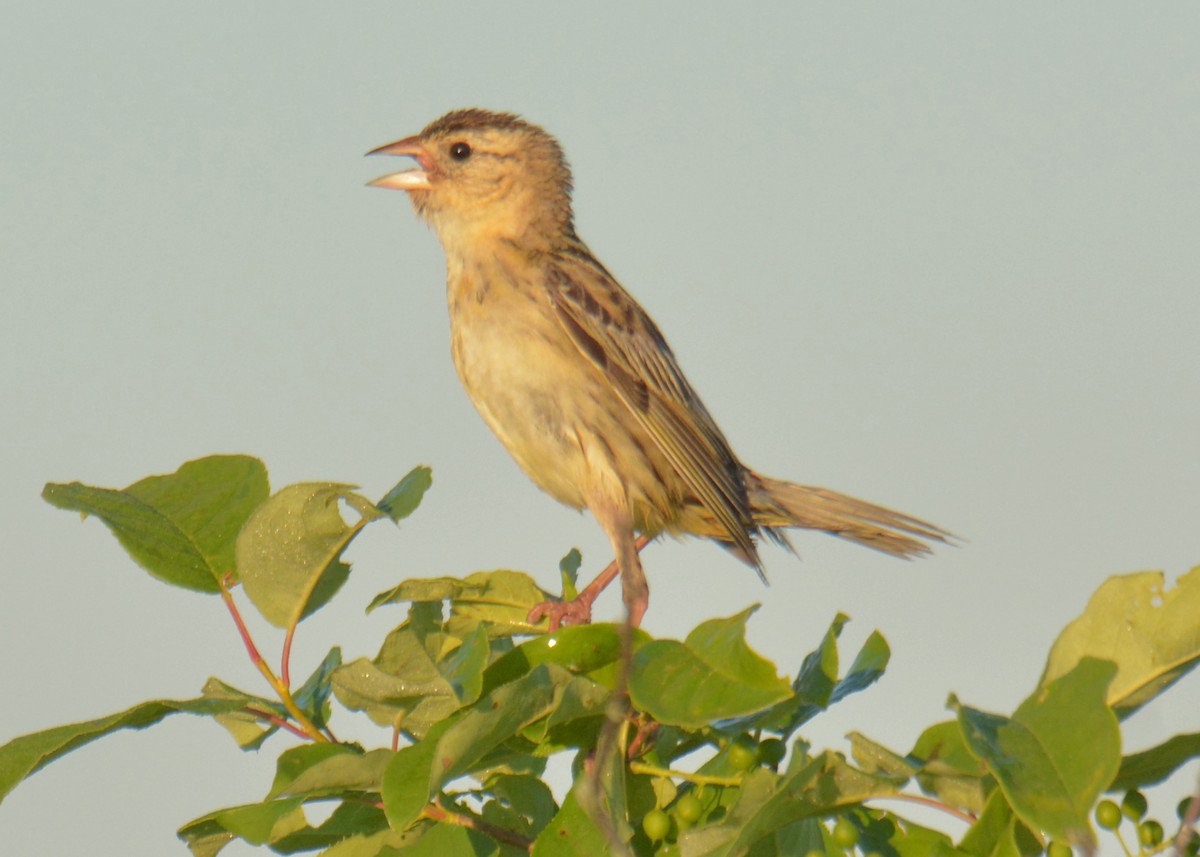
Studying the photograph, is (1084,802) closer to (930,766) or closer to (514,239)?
(930,766)

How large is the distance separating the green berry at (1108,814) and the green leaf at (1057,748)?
0.51 m

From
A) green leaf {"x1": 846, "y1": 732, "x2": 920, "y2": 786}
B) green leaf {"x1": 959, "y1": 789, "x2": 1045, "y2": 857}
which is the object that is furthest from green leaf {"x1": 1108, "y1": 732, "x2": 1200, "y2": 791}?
green leaf {"x1": 846, "y1": 732, "x2": 920, "y2": 786}

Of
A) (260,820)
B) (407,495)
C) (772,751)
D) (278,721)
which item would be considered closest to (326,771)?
(260,820)

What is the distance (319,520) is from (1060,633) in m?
1.58

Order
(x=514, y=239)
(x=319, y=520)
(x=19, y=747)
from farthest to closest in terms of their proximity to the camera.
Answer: (x=514, y=239) → (x=319, y=520) → (x=19, y=747)

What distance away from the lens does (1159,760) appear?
2.73m

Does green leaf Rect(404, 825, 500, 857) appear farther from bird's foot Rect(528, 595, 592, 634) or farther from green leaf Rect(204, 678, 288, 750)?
bird's foot Rect(528, 595, 592, 634)

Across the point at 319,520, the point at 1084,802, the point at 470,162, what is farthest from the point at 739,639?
the point at 470,162

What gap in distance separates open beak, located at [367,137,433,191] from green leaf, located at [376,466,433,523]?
152 inches

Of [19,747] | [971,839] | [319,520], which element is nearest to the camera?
[971,839]

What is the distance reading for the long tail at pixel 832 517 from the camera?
6.96m

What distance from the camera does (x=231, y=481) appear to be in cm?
341

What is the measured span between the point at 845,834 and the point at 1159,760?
23.3 inches

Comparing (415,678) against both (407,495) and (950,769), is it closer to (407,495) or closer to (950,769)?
(407,495)
